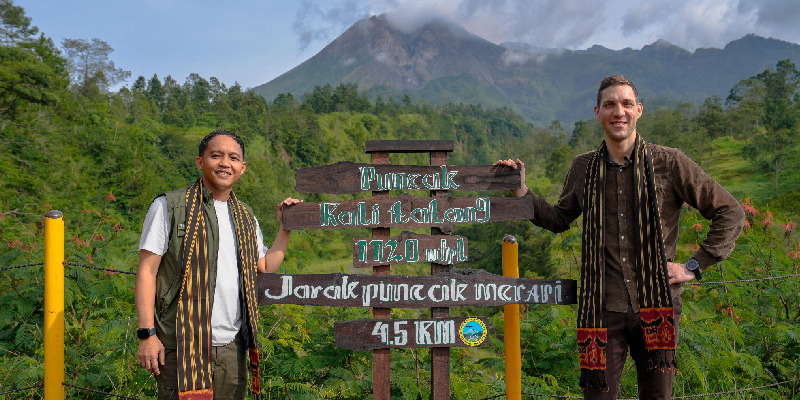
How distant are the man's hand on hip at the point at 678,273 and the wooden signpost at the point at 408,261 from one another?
62 cm

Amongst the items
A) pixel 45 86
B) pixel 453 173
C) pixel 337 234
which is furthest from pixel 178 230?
pixel 337 234

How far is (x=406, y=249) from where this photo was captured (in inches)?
113

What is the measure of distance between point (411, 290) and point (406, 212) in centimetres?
44

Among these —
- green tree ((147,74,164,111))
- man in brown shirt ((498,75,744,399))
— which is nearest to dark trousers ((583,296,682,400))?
man in brown shirt ((498,75,744,399))

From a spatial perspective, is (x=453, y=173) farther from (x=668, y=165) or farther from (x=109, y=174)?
(x=109, y=174)

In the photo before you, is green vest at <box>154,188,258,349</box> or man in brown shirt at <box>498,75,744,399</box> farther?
man in brown shirt at <box>498,75,744,399</box>

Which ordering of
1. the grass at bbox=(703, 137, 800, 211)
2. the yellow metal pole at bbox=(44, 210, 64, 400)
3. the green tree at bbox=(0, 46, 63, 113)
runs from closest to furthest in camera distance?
the yellow metal pole at bbox=(44, 210, 64, 400) < the green tree at bbox=(0, 46, 63, 113) < the grass at bbox=(703, 137, 800, 211)

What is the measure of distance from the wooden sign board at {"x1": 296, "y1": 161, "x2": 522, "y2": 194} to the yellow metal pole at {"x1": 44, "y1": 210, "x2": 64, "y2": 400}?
121cm

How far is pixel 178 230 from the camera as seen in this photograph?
2117mm

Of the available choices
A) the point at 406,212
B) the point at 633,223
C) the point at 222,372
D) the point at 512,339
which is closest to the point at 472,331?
the point at 512,339

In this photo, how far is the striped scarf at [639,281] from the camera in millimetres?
2223

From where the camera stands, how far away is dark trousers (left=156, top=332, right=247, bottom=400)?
2.13 metres

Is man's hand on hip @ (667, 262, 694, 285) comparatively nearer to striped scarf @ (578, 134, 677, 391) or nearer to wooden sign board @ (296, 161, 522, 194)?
striped scarf @ (578, 134, 677, 391)

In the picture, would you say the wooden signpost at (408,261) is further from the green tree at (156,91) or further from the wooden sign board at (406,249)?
the green tree at (156,91)
